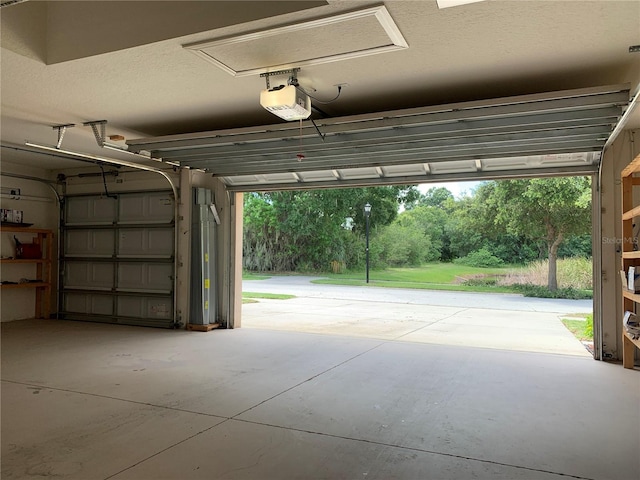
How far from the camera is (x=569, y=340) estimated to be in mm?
7211

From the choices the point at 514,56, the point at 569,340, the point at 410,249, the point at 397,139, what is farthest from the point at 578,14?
the point at 410,249

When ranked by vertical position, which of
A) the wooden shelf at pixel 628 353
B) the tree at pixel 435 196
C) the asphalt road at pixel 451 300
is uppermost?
the tree at pixel 435 196

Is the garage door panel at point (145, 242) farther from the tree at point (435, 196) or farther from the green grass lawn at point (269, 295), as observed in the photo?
the tree at point (435, 196)

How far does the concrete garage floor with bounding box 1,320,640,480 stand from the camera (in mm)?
2789

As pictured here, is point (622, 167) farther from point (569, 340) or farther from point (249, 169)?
point (249, 169)

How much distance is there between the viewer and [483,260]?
84.6 feet

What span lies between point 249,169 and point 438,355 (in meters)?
3.81

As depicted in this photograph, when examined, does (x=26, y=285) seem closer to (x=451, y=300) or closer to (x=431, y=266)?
(x=451, y=300)

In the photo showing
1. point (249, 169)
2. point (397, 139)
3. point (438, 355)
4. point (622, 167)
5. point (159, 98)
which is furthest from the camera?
point (249, 169)

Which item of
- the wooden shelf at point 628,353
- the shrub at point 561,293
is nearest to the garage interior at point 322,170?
the wooden shelf at point 628,353

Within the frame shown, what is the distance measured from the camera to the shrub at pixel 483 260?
83.4ft

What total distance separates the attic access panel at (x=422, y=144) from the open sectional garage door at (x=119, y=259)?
1837 mm

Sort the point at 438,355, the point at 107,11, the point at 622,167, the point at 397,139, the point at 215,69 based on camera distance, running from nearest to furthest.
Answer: the point at 107,11 < the point at 215,69 < the point at 397,139 < the point at 622,167 < the point at 438,355

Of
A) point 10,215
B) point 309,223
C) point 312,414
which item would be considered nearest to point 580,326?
point 312,414
